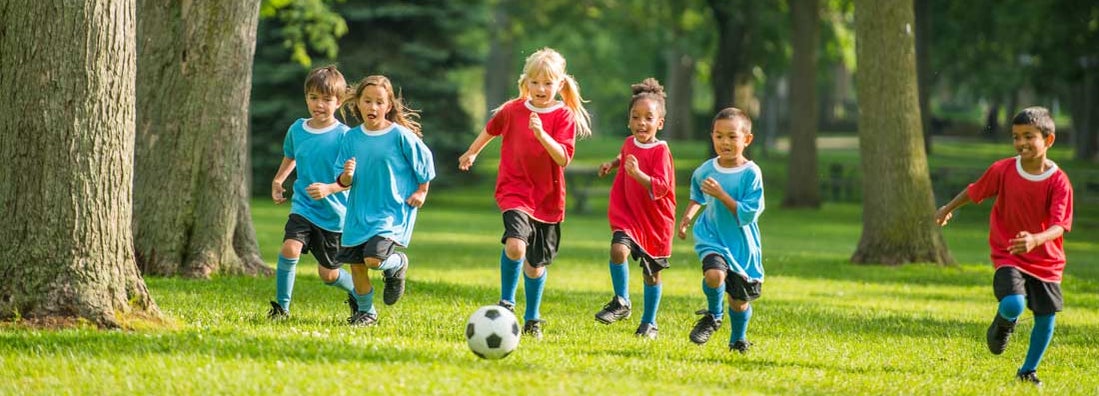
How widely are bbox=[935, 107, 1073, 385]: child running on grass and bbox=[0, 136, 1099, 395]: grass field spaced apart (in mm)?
466

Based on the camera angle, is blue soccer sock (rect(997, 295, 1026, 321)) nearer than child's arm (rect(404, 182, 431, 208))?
Yes

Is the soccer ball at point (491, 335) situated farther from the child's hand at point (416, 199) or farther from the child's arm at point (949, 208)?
the child's arm at point (949, 208)

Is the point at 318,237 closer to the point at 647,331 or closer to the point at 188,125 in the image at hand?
the point at 647,331

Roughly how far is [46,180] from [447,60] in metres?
27.8

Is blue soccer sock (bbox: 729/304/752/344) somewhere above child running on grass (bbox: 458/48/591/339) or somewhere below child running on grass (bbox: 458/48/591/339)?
below

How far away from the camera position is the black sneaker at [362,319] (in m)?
9.72

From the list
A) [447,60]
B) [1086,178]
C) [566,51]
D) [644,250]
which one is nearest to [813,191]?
[1086,178]

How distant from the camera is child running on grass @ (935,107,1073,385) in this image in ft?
27.2

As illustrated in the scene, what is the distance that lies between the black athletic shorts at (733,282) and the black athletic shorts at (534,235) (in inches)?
46.3

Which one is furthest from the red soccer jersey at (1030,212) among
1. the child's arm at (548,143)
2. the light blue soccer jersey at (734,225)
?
the child's arm at (548,143)

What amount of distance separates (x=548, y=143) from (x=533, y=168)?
0.40 meters

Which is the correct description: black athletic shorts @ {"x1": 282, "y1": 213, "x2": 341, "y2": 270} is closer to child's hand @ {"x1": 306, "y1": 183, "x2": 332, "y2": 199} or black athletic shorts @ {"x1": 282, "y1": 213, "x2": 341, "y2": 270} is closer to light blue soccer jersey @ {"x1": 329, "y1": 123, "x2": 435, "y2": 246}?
light blue soccer jersey @ {"x1": 329, "y1": 123, "x2": 435, "y2": 246}

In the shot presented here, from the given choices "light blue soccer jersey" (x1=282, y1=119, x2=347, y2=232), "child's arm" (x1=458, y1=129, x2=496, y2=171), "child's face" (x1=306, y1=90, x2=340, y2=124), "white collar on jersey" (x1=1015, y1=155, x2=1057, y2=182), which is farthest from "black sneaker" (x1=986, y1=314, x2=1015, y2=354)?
"child's face" (x1=306, y1=90, x2=340, y2=124)

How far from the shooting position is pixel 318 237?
32.6 ft
